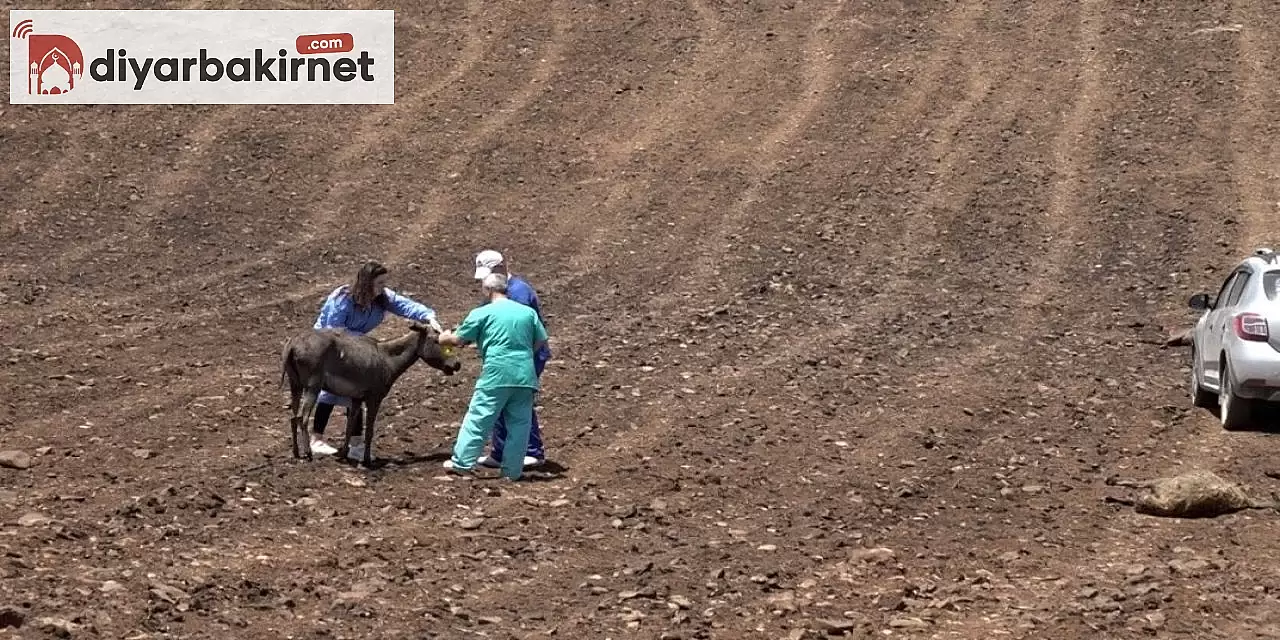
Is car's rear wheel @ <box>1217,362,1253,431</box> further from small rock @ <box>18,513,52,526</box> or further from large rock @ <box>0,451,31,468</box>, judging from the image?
large rock @ <box>0,451,31,468</box>

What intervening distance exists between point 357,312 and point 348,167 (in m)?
14.7

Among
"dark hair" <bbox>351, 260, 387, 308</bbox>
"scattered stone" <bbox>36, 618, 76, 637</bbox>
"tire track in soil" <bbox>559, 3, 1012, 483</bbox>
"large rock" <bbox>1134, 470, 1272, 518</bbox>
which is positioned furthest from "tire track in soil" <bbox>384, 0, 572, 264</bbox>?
"scattered stone" <bbox>36, 618, 76, 637</bbox>

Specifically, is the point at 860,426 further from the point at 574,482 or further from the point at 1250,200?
the point at 1250,200

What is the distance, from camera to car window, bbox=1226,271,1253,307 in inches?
618

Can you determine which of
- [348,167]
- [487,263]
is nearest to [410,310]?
[487,263]

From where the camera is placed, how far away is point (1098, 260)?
2394 cm

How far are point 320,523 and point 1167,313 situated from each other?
13270 millimetres

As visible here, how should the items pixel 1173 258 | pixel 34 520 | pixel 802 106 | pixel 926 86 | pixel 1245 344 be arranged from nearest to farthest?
pixel 34 520
pixel 1245 344
pixel 1173 258
pixel 802 106
pixel 926 86

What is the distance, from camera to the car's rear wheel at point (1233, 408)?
1491cm

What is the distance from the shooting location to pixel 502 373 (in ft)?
40.9

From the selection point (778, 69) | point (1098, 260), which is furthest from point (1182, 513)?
point (778, 69)

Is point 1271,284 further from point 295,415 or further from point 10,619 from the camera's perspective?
point 10,619

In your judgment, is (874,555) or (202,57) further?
(202,57)

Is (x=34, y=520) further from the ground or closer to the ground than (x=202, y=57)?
closer to the ground
